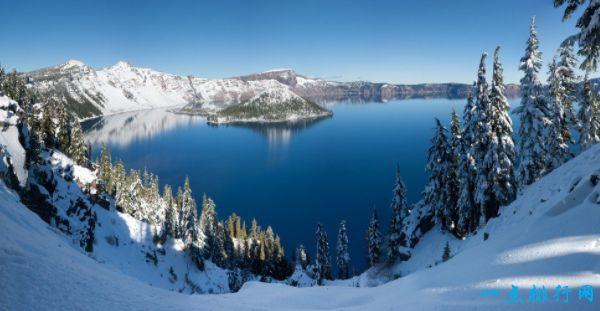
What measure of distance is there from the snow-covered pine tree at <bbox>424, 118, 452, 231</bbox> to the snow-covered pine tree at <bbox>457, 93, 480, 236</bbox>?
2627 mm

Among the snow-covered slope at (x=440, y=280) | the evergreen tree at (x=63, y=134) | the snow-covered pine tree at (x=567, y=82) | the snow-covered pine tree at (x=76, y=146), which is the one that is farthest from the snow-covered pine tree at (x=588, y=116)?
the evergreen tree at (x=63, y=134)

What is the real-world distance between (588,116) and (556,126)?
5224 mm

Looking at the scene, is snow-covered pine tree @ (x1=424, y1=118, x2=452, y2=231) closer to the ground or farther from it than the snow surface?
closer to the ground

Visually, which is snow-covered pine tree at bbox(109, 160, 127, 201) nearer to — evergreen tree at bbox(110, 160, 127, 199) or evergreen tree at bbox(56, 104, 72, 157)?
evergreen tree at bbox(110, 160, 127, 199)

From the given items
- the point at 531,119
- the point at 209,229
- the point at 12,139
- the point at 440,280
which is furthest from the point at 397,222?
the point at 209,229

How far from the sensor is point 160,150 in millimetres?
197625

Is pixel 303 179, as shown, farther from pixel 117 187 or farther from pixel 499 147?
pixel 499 147

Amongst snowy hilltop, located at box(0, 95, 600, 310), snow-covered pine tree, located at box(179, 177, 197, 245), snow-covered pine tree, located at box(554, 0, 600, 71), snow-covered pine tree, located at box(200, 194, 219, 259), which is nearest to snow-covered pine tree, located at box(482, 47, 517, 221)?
snowy hilltop, located at box(0, 95, 600, 310)

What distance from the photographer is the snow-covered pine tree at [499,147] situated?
27.8 meters

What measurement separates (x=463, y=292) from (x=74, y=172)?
5467 cm

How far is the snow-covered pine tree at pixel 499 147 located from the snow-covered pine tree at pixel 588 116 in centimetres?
1068

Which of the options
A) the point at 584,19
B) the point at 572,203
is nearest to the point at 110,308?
the point at 572,203

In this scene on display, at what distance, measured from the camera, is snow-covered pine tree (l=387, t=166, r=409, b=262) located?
40.1m

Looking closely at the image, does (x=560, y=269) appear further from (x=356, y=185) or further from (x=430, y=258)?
(x=356, y=185)
